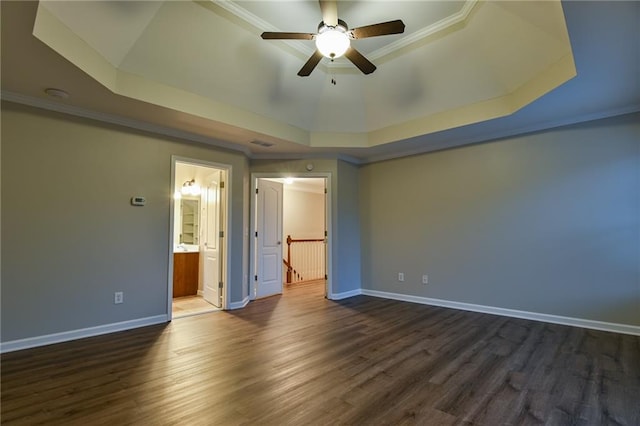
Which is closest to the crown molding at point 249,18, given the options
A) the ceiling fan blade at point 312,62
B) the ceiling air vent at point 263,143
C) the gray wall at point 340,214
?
the ceiling fan blade at point 312,62

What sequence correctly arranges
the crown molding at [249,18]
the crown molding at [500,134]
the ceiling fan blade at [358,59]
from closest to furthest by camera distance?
the ceiling fan blade at [358,59] < the crown molding at [249,18] < the crown molding at [500,134]

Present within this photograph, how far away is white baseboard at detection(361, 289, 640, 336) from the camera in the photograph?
11.8 feet

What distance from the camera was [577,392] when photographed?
230 centimetres

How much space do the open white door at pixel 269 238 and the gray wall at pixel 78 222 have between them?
1.74 meters

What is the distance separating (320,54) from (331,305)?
3.74 metres

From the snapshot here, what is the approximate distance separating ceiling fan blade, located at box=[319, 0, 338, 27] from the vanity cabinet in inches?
186

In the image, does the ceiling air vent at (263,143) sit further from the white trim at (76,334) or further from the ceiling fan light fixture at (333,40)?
the white trim at (76,334)

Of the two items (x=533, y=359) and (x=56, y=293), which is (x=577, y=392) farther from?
(x=56, y=293)

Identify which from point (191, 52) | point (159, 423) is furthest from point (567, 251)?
point (191, 52)

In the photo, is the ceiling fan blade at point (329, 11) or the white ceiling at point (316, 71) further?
the white ceiling at point (316, 71)

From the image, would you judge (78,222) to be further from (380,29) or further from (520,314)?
(520,314)

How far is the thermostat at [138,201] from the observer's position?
12.7 feet

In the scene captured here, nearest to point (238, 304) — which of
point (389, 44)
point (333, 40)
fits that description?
point (333, 40)

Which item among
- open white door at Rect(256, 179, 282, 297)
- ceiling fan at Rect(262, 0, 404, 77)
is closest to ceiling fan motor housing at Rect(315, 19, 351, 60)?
ceiling fan at Rect(262, 0, 404, 77)
